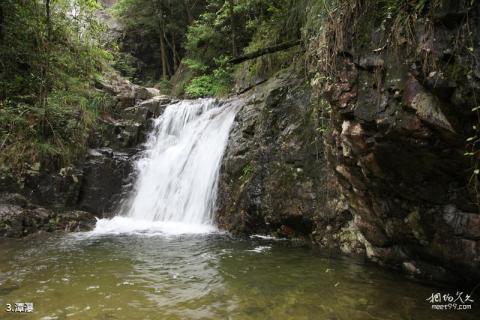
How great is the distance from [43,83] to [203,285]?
7.39 m

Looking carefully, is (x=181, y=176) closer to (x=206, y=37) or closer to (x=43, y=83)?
(x=43, y=83)

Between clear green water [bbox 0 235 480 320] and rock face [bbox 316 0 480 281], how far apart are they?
0.60m

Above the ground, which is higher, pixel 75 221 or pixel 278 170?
pixel 278 170

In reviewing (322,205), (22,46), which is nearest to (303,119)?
(322,205)

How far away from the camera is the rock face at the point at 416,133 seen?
313 centimetres

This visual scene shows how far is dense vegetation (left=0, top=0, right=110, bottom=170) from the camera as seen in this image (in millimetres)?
8742

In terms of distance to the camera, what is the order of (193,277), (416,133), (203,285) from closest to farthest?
(416,133) → (203,285) → (193,277)

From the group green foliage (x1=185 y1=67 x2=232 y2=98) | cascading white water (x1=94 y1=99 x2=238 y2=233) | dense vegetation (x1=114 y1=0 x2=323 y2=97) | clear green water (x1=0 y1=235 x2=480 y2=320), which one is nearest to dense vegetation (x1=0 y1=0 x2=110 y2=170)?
cascading white water (x1=94 y1=99 x2=238 y2=233)

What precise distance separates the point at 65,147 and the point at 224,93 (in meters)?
4.99

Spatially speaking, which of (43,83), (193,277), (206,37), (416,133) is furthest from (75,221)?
(206,37)

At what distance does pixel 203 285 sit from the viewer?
4.49 metres

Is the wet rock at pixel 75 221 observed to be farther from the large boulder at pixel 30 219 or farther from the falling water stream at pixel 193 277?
the falling water stream at pixel 193 277

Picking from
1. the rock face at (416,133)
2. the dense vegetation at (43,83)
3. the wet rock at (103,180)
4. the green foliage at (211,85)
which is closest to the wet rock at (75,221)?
the wet rock at (103,180)

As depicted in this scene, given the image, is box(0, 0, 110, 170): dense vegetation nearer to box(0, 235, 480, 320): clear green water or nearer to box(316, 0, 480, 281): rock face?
box(0, 235, 480, 320): clear green water
